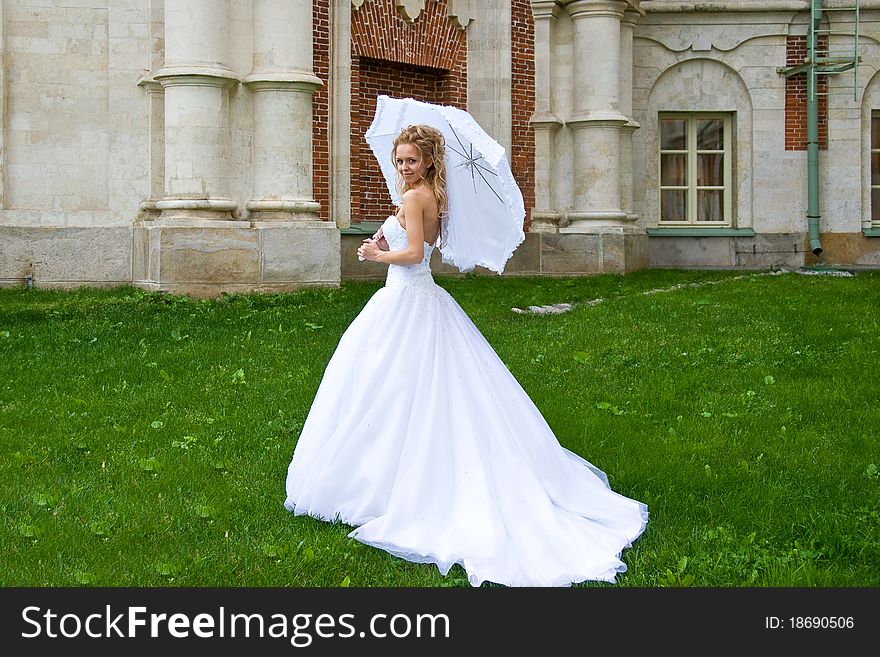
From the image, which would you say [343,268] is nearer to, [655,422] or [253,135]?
[253,135]

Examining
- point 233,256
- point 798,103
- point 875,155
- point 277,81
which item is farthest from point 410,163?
point 875,155

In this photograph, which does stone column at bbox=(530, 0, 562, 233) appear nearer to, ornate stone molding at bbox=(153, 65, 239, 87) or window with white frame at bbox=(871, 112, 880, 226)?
ornate stone molding at bbox=(153, 65, 239, 87)

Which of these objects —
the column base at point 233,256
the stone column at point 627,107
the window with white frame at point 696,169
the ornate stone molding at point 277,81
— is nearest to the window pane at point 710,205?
the window with white frame at point 696,169

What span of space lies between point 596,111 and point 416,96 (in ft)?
8.97

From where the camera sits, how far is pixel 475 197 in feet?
16.3

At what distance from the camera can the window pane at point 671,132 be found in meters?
19.6

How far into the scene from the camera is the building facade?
12.9m

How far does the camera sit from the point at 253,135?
13.2 m

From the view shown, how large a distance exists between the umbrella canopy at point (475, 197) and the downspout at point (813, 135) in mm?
15282

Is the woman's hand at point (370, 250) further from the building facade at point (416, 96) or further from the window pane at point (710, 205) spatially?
the window pane at point (710, 205)

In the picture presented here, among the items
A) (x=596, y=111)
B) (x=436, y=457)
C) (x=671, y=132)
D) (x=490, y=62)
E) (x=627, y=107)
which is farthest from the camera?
(x=671, y=132)

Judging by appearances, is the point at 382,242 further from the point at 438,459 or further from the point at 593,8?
the point at 593,8

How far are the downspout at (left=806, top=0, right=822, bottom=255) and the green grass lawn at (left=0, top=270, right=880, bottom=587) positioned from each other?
720 centimetres
